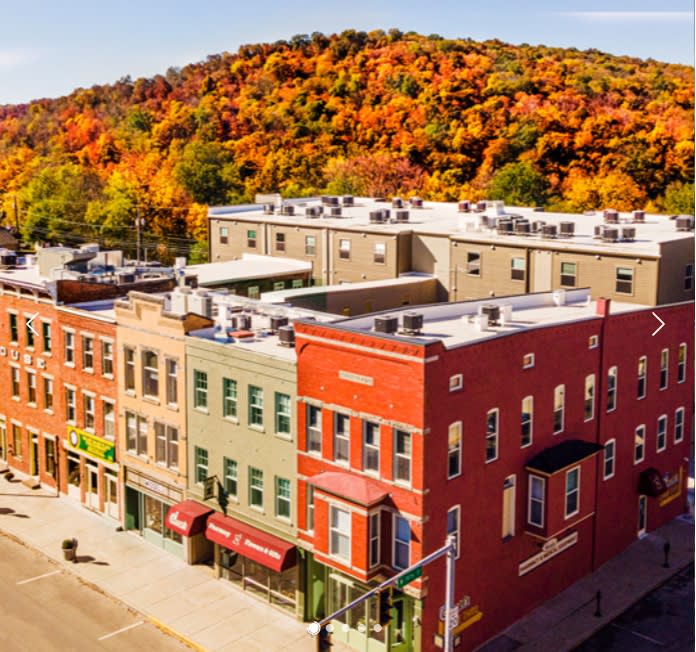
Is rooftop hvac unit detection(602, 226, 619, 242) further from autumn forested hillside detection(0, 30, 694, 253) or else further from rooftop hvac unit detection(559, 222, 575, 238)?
autumn forested hillside detection(0, 30, 694, 253)

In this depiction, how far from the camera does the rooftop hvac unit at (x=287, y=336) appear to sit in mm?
38981

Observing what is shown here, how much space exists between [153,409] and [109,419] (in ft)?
14.2

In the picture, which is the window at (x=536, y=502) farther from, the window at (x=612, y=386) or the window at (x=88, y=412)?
the window at (x=88, y=412)

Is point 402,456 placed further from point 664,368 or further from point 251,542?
point 664,368

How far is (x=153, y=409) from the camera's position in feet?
142

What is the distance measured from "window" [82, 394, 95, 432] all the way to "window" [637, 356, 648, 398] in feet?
88.5

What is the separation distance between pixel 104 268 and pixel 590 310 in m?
29.3

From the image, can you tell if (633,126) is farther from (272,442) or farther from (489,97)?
(272,442)

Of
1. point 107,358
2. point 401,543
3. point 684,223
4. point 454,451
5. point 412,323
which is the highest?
point 684,223

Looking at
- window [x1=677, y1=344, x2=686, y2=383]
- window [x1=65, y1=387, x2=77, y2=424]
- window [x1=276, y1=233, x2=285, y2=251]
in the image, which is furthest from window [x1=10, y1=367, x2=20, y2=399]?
window [x1=677, y1=344, x2=686, y2=383]

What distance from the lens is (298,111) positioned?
148 m

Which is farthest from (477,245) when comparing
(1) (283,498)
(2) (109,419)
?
(2) (109,419)

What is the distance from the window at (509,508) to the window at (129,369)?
18543mm

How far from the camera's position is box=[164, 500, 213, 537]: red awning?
40.6 meters
